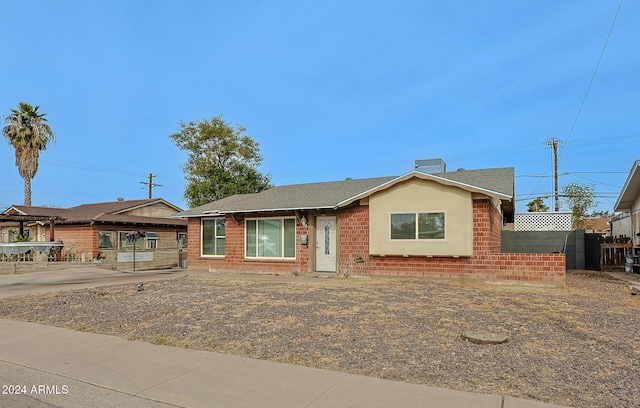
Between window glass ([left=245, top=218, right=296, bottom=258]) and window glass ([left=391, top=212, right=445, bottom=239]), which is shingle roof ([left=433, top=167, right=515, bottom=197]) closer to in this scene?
window glass ([left=391, top=212, right=445, bottom=239])

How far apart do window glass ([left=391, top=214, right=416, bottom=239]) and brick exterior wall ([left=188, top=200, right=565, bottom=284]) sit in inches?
30.2

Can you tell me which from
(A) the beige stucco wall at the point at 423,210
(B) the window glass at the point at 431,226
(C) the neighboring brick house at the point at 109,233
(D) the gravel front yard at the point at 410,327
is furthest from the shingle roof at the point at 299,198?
(C) the neighboring brick house at the point at 109,233

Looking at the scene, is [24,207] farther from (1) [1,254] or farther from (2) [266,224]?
(2) [266,224]

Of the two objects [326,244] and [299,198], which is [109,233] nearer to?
[299,198]

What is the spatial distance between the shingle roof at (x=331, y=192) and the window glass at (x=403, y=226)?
3.95 feet

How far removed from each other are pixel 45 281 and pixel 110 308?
28.6 ft

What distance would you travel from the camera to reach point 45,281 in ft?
52.8

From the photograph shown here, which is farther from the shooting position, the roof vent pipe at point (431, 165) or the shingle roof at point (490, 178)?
the roof vent pipe at point (431, 165)

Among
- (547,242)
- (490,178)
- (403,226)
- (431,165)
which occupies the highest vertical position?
(431,165)

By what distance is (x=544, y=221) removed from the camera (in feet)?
67.6

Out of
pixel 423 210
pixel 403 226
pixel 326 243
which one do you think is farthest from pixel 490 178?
pixel 326 243

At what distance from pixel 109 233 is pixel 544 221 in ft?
80.2

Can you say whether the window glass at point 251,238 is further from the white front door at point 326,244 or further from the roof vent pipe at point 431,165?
the roof vent pipe at point 431,165

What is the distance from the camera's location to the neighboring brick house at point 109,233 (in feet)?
75.3
